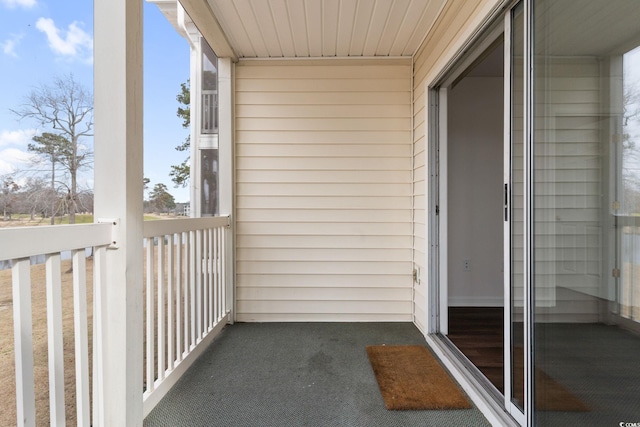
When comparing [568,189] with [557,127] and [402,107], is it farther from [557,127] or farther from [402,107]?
[402,107]

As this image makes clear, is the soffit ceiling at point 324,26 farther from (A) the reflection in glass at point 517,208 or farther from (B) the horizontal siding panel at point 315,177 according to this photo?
(B) the horizontal siding panel at point 315,177

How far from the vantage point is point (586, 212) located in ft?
3.26

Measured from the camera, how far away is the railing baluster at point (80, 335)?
3.69 feet

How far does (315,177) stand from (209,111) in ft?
3.64

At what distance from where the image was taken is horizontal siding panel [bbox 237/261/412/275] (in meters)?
2.83

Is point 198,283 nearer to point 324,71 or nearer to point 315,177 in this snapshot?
point 315,177

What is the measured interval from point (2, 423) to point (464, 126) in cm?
388

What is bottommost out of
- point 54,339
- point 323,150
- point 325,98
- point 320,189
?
point 54,339

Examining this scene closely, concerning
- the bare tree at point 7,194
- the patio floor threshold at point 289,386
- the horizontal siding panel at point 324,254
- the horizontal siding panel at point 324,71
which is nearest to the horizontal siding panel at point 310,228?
the horizontal siding panel at point 324,254

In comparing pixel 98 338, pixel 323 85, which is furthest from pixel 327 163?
pixel 98 338

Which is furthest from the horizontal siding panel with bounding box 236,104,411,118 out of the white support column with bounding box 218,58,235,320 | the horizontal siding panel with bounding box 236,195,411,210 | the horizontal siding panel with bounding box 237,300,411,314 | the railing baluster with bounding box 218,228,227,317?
the horizontal siding panel with bounding box 237,300,411,314

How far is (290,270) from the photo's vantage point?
2846 millimetres

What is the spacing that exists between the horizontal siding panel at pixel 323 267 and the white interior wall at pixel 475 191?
899mm

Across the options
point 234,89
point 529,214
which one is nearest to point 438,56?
point 529,214
